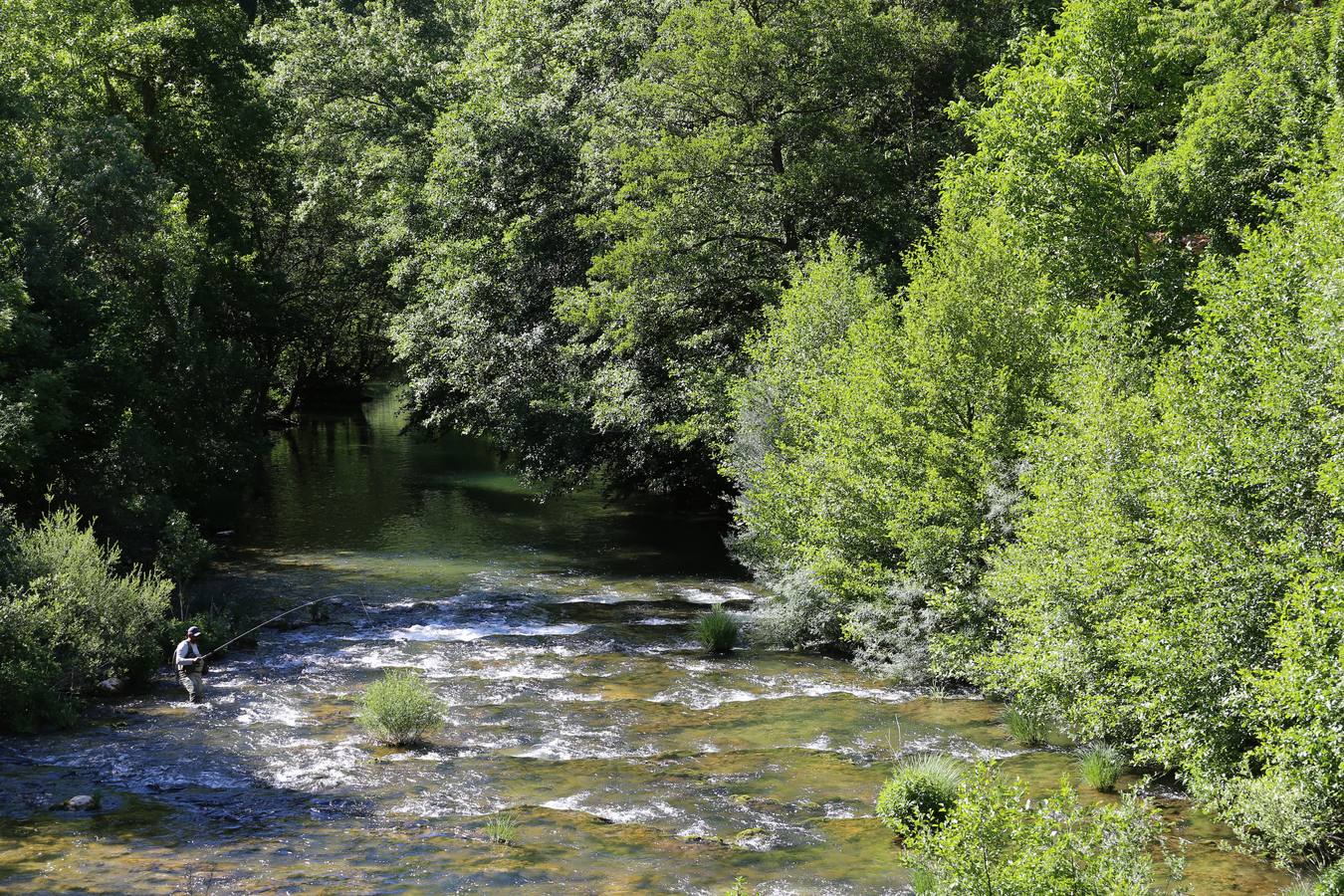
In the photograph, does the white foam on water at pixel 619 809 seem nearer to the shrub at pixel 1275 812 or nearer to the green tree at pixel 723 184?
the shrub at pixel 1275 812

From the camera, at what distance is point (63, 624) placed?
58.4 feet

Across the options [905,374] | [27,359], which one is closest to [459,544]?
[27,359]

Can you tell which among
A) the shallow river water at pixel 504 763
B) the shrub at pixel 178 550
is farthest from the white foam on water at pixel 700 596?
the shrub at pixel 178 550

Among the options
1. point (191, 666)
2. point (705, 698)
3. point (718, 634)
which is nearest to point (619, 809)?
point (705, 698)

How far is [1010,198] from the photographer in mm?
24391

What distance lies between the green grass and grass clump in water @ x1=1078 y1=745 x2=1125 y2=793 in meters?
7.32

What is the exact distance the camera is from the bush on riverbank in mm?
16672

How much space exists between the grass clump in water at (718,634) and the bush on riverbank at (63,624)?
393 inches

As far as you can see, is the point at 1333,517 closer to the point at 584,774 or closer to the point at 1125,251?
the point at 584,774

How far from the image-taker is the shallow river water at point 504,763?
39.2ft

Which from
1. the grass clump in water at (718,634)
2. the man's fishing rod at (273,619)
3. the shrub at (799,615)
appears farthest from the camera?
the grass clump in water at (718,634)

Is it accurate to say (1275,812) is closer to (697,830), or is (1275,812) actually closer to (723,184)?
(697,830)

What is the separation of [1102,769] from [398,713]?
956 centimetres

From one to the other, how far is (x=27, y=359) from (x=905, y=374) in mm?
18945
